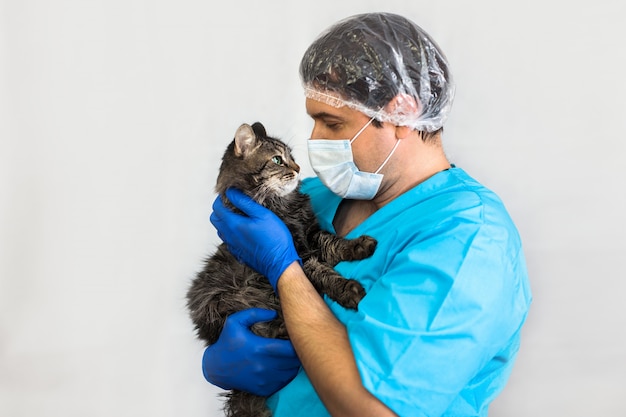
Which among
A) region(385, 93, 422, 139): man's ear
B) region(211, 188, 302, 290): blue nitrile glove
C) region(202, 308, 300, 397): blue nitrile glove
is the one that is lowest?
region(202, 308, 300, 397): blue nitrile glove

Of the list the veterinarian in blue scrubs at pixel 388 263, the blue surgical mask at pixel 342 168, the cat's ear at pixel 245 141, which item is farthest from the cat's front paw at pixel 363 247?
the cat's ear at pixel 245 141

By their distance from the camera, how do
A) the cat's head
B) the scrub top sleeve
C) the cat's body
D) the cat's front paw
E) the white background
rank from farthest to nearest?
1. the white background
2. the cat's head
3. the cat's body
4. the cat's front paw
5. the scrub top sleeve

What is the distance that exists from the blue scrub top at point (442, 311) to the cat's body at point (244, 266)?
0.26m

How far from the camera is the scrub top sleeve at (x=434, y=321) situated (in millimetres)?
1442

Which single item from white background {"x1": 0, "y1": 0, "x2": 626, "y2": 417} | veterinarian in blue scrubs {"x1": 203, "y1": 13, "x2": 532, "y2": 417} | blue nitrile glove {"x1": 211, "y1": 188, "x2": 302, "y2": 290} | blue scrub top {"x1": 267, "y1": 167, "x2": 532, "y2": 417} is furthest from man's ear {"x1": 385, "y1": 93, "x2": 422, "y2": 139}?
white background {"x1": 0, "y1": 0, "x2": 626, "y2": 417}

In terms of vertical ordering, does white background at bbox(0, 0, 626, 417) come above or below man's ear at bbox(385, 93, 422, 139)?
below

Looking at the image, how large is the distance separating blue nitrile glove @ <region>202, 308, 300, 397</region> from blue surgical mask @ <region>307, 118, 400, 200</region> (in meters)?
0.47

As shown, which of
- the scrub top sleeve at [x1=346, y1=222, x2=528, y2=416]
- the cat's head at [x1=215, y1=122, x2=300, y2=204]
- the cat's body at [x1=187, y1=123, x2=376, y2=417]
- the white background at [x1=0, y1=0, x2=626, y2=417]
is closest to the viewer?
the scrub top sleeve at [x1=346, y1=222, x2=528, y2=416]

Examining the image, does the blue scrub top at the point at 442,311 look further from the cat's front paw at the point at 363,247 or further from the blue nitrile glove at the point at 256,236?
the blue nitrile glove at the point at 256,236

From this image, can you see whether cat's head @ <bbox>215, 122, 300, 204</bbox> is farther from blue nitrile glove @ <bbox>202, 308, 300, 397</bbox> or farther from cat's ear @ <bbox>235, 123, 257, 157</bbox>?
blue nitrile glove @ <bbox>202, 308, 300, 397</bbox>

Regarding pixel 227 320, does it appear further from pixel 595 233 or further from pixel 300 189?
pixel 595 233

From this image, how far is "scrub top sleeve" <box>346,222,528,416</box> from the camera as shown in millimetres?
1442

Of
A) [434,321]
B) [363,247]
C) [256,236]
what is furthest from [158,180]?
[434,321]

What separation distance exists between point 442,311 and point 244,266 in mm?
865
